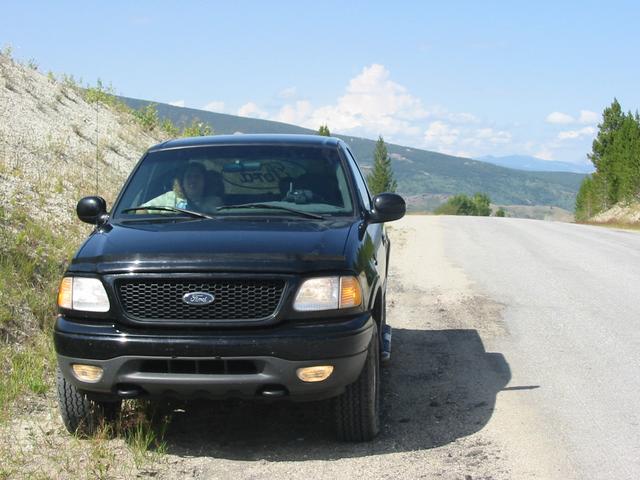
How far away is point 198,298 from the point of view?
4531mm

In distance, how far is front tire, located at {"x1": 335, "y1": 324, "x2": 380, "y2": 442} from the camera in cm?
492

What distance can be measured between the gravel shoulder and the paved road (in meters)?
0.18

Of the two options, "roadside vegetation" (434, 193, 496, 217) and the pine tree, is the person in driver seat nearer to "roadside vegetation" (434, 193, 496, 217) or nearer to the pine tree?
the pine tree

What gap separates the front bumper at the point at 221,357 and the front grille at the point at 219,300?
0.29 ft

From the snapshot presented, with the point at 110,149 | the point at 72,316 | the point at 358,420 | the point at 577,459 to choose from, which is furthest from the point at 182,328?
the point at 110,149

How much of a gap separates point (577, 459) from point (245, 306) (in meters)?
2.05

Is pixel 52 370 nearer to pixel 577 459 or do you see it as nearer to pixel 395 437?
pixel 395 437

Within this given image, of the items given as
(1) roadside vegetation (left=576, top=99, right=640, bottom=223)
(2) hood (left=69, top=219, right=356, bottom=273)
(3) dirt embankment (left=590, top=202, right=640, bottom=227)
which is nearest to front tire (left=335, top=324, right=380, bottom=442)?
(2) hood (left=69, top=219, right=356, bottom=273)

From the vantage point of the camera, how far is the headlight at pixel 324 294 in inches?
179

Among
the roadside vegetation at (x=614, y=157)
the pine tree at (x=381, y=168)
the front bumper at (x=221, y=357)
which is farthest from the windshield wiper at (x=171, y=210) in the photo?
the pine tree at (x=381, y=168)

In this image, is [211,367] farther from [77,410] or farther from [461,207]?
[461,207]

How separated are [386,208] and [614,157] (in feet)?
251

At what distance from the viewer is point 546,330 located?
849 centimetres

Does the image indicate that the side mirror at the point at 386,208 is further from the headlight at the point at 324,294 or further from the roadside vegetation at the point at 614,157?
the roadside vegetation at the point at 614,157
